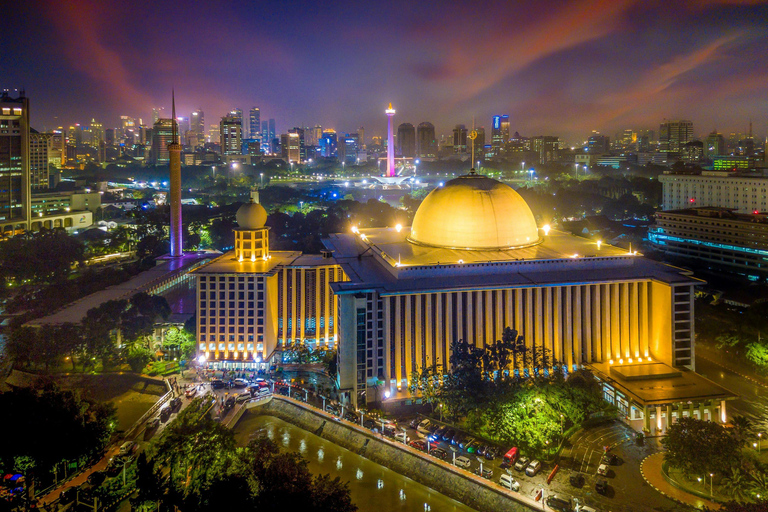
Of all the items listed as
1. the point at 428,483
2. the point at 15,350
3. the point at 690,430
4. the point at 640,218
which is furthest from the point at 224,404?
the point at 640,218

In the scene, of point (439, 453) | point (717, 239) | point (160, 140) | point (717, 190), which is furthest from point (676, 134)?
point (439, 453)

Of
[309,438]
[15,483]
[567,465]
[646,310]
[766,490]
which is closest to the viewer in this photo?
[766,490]

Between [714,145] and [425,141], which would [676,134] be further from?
[425,141]

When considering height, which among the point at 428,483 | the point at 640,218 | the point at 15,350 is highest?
the point at 640,218

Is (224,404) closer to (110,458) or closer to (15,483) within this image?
Result: (110,458)

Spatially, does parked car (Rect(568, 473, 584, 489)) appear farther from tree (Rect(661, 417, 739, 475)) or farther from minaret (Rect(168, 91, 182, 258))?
minaret (Rect(168, 91, 182, 258))

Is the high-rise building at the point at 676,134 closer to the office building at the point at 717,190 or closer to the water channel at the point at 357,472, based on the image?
the office building at the point at 717,190
